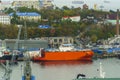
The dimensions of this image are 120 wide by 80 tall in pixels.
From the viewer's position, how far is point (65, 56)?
73.8 feet

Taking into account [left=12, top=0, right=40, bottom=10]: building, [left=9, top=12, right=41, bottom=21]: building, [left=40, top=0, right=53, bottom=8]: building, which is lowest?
[left=40, top=0, right=53, bottom=8]: building

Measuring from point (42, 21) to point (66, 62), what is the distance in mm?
12252

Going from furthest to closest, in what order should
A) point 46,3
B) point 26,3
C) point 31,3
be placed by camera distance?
point 46,3 < point 26,3 < point 31,3

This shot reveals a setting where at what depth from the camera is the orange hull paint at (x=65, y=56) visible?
22266mm

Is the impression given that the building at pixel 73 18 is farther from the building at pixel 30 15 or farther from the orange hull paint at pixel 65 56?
the orange hull paint at pixel 65 56

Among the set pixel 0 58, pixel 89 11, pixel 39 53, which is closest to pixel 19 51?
pixel 39 53

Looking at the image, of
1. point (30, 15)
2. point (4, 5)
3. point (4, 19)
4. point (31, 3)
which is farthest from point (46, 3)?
point (4, 19)

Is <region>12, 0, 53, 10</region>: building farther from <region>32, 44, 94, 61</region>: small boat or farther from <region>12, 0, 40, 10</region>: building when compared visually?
<region>32, 44, 94, 61</region>: small boat

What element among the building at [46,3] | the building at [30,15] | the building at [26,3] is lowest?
the building at [46,3]

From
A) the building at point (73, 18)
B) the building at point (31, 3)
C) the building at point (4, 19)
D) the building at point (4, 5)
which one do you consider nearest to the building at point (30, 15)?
the building at point (4, 19)

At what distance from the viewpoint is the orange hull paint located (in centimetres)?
2227

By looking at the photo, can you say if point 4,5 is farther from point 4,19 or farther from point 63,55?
point 63,55

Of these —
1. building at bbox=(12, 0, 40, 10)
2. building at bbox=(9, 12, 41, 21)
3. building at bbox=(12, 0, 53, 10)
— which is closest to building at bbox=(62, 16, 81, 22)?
building at bbox=(9, 12, 41, 21)

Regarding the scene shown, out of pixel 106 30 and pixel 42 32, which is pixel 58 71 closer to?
pixel 42 32
